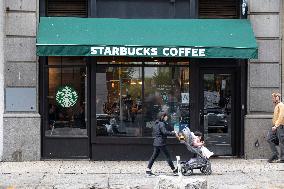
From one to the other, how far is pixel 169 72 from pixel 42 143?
3725 millimetres

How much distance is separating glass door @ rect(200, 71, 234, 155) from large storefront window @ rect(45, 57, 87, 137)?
10.4ft

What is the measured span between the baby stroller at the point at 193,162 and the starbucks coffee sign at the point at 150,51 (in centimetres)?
208

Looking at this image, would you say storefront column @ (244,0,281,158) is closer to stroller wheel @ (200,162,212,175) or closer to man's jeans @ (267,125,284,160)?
man's jeans @ (267,125,284,160)

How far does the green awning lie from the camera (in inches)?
535

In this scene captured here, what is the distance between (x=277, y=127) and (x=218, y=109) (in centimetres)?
169

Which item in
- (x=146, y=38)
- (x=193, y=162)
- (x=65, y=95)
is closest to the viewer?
(x=193, y=162)

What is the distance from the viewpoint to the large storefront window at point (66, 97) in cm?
1455

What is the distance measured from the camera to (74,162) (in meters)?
14.3

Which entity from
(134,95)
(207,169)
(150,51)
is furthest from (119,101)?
(207,169)

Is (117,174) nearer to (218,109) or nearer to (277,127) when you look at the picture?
(218,109)

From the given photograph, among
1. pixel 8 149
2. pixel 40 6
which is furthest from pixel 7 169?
pixel 40 6

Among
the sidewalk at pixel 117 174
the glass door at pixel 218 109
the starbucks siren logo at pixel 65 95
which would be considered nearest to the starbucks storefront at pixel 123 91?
the starbucks siren logo at pixel 65 95

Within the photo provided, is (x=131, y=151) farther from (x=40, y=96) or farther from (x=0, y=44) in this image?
(x=0, y=44)

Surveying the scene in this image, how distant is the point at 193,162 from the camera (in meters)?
12.5
